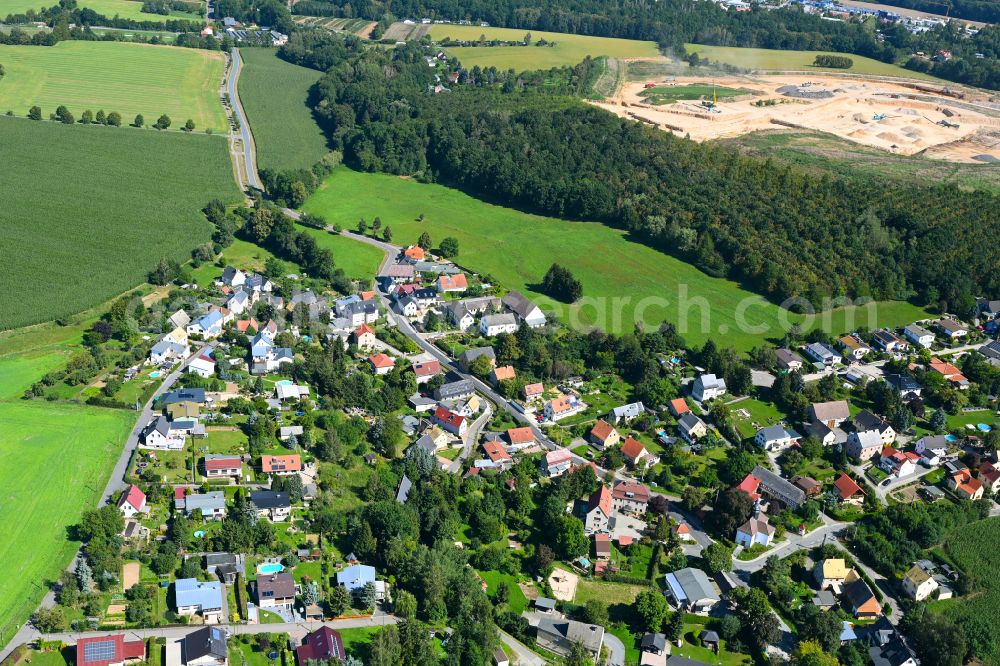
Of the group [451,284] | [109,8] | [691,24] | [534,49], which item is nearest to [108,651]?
[451,284]

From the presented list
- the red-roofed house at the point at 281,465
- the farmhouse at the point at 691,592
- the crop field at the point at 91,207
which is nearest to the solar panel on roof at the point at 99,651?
the red-roofed house at the point at 281,465

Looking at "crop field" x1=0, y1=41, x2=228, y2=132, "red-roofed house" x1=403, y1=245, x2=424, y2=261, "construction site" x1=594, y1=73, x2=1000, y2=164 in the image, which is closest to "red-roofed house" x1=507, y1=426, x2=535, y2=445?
"red-roofed house" x1=403, y1=245, x2=424, y2=261

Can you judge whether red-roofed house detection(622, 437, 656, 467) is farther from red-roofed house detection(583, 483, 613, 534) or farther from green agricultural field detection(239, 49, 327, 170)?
green agricultural field detection(239, 49, 327, 170)

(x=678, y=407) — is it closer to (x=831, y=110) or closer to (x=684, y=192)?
(x=684, y=192)

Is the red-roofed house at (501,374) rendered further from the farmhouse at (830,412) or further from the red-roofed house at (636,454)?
the farmhouse at (830,412)

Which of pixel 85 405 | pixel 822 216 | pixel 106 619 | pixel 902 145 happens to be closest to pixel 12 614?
pixel 106 619

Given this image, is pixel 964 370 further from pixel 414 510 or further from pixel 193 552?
pixel 193 552
